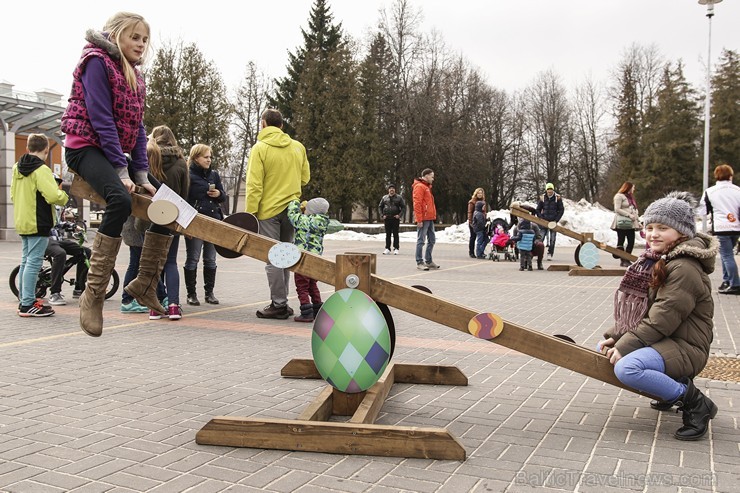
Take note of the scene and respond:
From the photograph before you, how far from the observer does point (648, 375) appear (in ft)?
11.9

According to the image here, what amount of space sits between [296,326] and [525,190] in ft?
197

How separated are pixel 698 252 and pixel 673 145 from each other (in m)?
52.3

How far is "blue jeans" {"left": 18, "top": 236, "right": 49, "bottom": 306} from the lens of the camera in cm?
772

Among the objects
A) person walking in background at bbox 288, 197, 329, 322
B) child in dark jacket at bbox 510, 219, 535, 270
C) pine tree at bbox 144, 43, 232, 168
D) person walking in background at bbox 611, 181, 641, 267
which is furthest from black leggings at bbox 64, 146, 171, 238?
pine tree at bbox 144, 43, 232, 168

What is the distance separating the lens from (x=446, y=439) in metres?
3.37

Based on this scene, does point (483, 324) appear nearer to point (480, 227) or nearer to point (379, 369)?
point (379, 369)

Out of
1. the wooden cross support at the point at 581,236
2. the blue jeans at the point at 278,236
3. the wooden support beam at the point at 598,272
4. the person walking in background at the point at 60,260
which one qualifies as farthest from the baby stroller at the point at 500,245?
the person walking in background at the point at 60,260

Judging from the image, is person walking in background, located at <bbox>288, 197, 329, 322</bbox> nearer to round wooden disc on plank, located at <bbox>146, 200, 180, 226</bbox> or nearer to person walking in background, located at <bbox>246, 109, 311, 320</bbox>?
person walking in background, located at <bbox>246, 109, 311, 320</bbox>

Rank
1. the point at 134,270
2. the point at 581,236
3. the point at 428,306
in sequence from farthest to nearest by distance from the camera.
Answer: the point at 581,236 < the point at 134,270 < the point at 428,306

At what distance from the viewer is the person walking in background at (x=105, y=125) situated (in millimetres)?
3791

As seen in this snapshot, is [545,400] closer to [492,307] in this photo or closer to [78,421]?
[78,421]

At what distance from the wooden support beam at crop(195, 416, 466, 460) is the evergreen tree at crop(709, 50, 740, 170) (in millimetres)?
52326

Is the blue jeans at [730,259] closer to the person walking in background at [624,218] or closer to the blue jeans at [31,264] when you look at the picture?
the person walking in background at [624,218]

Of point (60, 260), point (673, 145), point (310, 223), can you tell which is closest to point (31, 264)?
point (60, 260)
